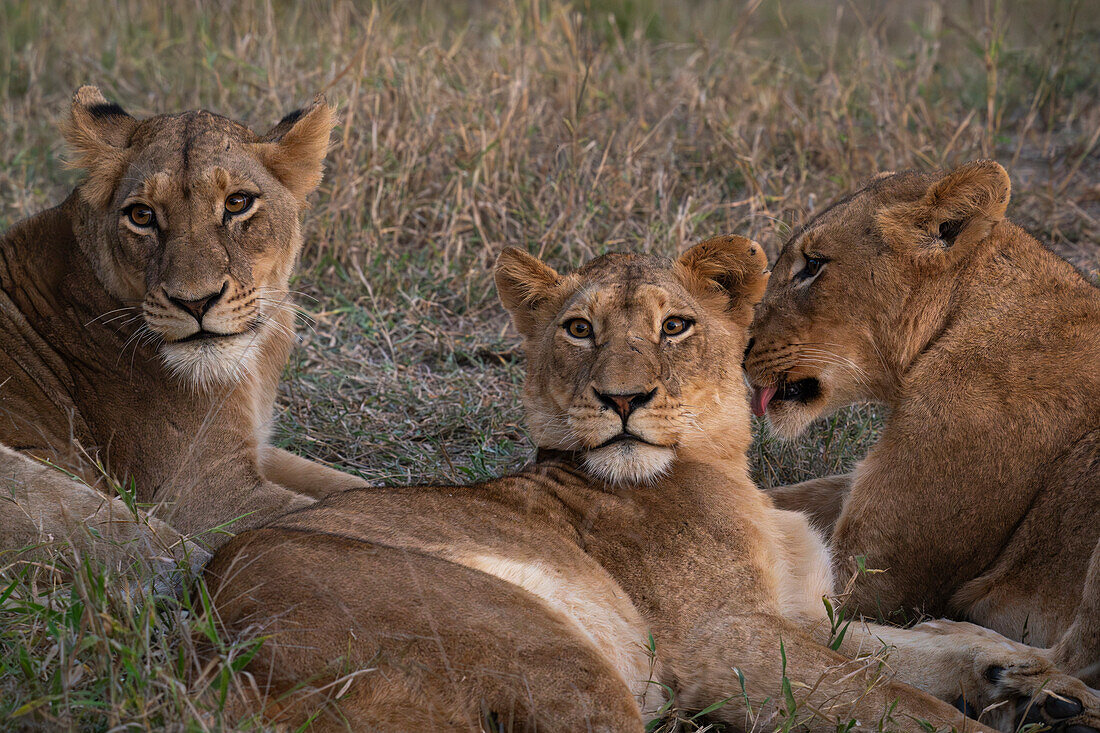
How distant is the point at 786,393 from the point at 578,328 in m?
0.92

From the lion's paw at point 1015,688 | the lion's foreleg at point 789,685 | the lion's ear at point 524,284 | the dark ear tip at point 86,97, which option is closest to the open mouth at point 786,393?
the lion's ear at point 524,284

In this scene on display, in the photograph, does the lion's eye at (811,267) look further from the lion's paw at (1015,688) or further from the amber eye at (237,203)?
the amber eye at (237,203)

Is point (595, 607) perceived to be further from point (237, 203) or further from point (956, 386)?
point (237, 203)

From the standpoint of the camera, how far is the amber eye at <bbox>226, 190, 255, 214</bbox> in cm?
389

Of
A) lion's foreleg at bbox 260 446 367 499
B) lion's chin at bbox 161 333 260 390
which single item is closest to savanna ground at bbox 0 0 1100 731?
lion's foreleg at bbox 260 446 367 499

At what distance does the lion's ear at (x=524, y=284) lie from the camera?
3.54 m

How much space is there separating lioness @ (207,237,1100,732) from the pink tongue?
38 centimetres

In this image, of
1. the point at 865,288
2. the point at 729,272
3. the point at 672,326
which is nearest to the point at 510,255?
the point at 672,326

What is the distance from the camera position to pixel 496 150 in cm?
612

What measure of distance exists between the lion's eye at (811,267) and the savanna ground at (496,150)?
905 mm

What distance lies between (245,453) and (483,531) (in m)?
1.37

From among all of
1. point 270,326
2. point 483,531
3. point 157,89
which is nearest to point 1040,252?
point 483,531

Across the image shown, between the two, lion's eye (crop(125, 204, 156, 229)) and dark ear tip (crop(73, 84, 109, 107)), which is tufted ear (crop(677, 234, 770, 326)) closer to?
lion's eye (crop(125, 204, 156, 229))

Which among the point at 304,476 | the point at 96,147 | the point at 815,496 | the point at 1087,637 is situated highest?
the point at 96,147
